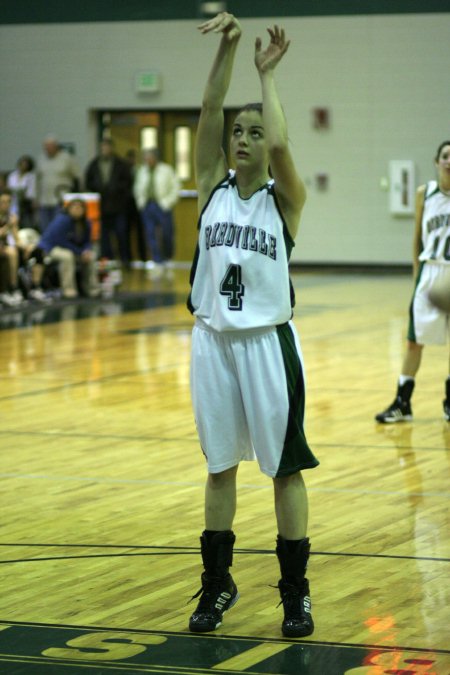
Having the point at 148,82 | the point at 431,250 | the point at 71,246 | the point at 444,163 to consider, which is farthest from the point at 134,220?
the point at 444,163

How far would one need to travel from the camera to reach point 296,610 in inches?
168

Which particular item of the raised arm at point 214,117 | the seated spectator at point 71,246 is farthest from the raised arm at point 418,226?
the seated spectator at point 71,246

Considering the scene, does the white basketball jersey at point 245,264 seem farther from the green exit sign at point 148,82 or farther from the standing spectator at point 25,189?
the green exit sign at point 148,82

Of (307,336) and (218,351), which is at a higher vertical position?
(218,351)

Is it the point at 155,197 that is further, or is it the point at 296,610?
the point at 155,197

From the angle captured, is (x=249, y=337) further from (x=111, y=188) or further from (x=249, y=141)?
(x=111, y=188)

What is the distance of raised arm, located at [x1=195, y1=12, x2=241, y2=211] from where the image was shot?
4.38 meters

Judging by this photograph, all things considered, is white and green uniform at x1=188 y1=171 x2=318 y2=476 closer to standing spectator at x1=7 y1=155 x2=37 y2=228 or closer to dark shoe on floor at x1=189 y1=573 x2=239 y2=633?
dark shoe on floor at x1=189 y1=573 x2=239 y2=633

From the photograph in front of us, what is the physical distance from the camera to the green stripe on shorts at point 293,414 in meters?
4.27

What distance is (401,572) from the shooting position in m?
4.98

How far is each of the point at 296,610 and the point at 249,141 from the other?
A: 1514mm

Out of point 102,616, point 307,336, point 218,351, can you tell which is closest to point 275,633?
point 102,616

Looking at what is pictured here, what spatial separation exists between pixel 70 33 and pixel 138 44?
3.81 feet

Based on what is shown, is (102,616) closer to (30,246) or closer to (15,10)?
(30,246)
